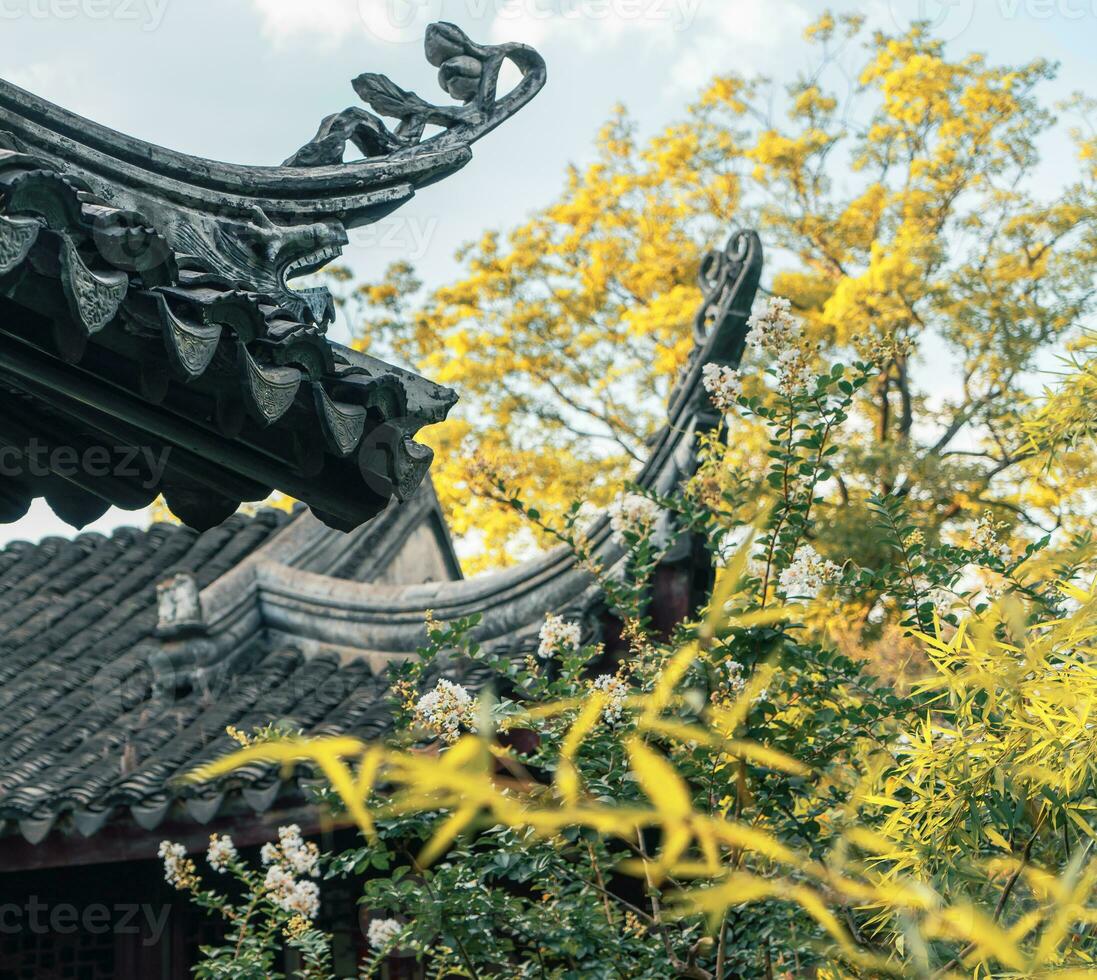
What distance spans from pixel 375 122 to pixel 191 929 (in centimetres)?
307

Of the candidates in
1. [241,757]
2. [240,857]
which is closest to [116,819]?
[240,857]

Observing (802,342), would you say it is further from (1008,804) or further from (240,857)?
(240,857)

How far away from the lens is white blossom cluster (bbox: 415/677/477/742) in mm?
2727

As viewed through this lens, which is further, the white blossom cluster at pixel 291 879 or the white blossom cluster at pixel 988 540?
the white blossom cluster at pixel 291 879

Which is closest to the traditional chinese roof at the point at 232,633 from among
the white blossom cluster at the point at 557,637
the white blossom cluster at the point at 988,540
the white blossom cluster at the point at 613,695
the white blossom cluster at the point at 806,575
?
the white blossom cluster at the point at 557,637

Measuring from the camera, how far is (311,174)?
270cm

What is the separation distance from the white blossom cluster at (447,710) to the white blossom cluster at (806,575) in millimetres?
684

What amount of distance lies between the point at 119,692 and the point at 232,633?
18.8 inches

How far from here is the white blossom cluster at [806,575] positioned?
2904 mm

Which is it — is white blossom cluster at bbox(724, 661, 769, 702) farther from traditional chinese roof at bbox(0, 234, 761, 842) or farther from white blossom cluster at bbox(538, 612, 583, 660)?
traditional chinese roof at bbox(0, 234, 761, 842)

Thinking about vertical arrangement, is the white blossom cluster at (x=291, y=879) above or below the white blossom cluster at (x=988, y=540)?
below

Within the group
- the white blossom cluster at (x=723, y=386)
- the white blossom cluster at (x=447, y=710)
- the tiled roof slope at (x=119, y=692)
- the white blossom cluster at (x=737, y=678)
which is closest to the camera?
the white blossom cluster at (x=447, y=710)

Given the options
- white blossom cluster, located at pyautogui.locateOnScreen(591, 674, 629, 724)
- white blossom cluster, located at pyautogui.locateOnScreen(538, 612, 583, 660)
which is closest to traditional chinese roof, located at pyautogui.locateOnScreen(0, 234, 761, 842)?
white blossom cluster, located at pyautogui.locateOnScreen(538, 612, 583, 660)

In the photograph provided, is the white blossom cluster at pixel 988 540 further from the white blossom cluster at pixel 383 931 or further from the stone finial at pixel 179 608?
the stone finial at pixel 179 608
